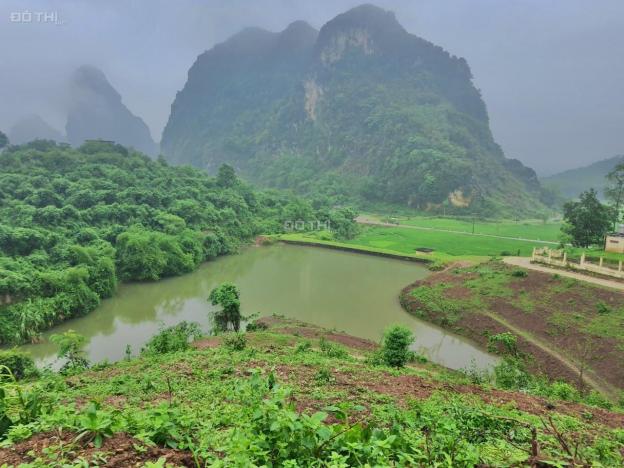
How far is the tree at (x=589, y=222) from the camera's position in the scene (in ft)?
84.9

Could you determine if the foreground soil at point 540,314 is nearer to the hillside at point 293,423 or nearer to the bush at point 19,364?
the hillside at point 293,423

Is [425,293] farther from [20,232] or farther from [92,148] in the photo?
[92,148]

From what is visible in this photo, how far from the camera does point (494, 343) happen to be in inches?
563

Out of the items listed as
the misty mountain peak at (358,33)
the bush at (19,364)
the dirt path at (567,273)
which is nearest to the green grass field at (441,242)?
the dirt path at (567,273)

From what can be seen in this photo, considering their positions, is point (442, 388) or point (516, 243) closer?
point (442, 388)

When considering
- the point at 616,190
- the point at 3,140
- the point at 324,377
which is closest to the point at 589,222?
the point at 616,190

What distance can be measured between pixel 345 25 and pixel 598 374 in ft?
377

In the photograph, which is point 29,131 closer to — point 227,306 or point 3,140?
point 3,140

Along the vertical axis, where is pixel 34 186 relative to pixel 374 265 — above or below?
above

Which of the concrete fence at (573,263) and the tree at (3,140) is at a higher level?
the tree at (3,140)

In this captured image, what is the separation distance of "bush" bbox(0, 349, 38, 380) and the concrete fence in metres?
22.5

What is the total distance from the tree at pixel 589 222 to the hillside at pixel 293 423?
24114 mm

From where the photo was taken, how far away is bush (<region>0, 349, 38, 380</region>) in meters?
9.63

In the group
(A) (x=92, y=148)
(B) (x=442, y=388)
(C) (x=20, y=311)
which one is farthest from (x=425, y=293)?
(A) (x=92, y=148)
